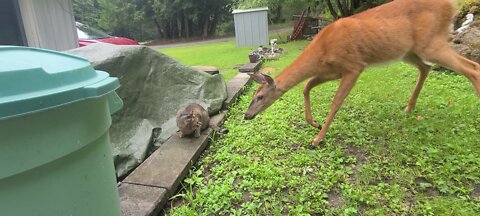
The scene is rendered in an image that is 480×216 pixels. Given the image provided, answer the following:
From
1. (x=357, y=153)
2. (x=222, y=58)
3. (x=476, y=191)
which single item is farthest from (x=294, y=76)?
(x=222, y=58)

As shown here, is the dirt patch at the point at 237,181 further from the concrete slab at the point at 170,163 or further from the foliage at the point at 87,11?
the foliage at the point at 87,11

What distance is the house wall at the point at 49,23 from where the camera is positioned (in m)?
5.46

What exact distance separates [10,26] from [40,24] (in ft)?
3.31

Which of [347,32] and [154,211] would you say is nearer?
[154,211]

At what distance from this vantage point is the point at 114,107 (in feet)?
5.10

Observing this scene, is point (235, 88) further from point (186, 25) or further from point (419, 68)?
point (186, 25)

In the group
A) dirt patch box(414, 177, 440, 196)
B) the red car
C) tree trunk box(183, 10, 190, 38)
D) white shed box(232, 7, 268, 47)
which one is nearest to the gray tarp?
dirt patch box(414, 177, 440, 196)

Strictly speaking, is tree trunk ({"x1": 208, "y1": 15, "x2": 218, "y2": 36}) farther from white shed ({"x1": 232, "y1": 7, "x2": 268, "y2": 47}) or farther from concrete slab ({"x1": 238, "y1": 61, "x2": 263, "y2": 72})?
concrete slab ({"x1": 238, "y1": 61, "x2": 263, "y2": 72})

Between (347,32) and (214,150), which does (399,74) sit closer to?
(347,32)

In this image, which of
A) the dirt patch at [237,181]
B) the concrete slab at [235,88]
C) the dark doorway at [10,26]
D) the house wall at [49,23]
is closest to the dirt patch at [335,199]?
the dirt patch at [237,181]

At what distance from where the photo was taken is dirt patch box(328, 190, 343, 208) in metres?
2.72

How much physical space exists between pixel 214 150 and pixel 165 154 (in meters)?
0.60

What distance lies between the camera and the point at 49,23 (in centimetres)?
575

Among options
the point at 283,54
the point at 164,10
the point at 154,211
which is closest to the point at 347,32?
the point at 154,211
